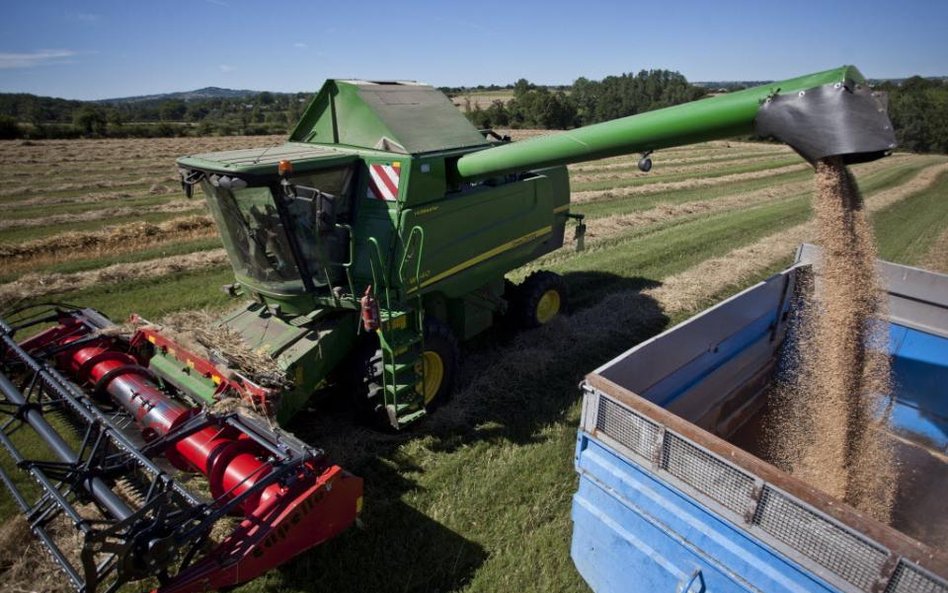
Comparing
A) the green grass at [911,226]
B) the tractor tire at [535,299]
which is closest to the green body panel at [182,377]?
the tractor tire at [535,299]

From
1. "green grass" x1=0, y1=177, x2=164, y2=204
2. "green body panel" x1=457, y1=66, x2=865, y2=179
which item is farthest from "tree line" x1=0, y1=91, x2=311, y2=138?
"green body panel" x1=457, y1=66, x2=865, y2=179

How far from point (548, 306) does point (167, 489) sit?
4379mm

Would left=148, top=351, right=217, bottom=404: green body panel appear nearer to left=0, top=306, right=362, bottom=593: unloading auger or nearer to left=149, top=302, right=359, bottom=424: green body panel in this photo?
left=149, top=302, right=359, bottom=424: green body panel

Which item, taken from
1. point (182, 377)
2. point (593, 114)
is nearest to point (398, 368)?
point (182, 377)

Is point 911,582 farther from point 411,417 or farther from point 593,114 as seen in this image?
point 593,114

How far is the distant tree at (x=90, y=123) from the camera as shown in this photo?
116 feet

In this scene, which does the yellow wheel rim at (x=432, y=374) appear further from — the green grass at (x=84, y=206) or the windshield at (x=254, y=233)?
the green grass at (x=84, y=206)

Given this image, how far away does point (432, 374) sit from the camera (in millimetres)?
4523

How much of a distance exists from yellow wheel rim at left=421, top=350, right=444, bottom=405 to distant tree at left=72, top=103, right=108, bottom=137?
4063 cm

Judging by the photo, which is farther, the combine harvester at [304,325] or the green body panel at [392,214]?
the green body panel at [392,214]

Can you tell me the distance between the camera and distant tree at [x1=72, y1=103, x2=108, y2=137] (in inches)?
1393

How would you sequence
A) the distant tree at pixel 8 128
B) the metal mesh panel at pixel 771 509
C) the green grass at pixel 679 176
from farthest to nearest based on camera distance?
the distant tree at pixel 8 128 → the green grass at pixel 679 176 → the metal mesh panel at pixel 771 509

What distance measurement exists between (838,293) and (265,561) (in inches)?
132

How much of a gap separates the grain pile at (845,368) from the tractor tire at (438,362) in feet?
8.36
